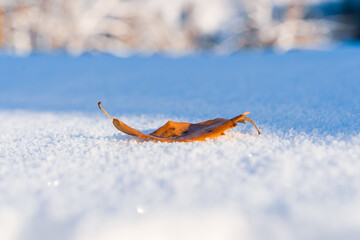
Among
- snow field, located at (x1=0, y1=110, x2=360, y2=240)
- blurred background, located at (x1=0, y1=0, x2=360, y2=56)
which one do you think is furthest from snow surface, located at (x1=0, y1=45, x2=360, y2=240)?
blurred background, located at (x1=0, y1=0, x2=360, y2=56)

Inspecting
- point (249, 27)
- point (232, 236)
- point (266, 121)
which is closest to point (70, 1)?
point (249, 27)

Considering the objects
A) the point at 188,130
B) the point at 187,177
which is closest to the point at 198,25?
the point at 188,130

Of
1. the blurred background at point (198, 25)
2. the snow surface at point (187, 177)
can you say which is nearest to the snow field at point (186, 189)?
the snow surface at point (187, 177)

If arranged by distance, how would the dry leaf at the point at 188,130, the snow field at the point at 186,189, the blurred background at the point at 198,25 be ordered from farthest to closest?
1. the blurred background at the point at 198,25
2. the dry leaf at the point at 188,130
3. the snow field at the point at 186,189

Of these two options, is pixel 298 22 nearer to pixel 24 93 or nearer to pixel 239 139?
pixel 24 93

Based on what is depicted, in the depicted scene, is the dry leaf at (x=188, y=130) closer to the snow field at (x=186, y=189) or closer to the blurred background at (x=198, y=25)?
the snow field at (x=186, y=189)

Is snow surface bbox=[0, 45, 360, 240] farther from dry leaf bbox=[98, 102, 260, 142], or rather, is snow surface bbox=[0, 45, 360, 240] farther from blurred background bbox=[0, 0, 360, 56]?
blurred background bbox=[0, 0, 360, 56]
